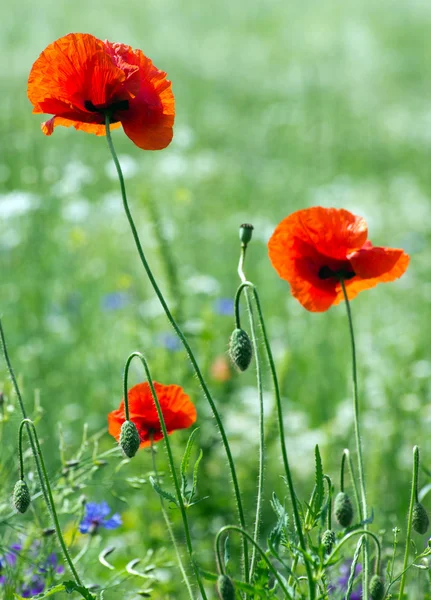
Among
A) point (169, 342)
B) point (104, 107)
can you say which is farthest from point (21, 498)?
point (169, 342)

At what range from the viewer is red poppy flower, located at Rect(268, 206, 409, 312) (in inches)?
57.0

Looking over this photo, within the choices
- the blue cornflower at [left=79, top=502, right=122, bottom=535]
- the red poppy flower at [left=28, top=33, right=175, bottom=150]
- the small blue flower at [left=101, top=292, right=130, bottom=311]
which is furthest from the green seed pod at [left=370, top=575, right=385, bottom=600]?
the small blue flower at [left=101, top=292, right=130, bottom=311]

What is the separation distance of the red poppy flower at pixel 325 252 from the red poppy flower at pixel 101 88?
281mm

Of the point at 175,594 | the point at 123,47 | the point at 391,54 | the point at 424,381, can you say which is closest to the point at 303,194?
the point at 424,381

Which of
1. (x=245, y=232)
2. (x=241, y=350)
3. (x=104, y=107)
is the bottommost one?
(x=241, y=350)

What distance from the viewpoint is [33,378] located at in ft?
11.5

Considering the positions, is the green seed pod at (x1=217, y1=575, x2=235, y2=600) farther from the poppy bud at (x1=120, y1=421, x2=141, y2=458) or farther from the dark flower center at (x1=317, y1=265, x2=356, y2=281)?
the dark flower center at (x1=317, y1=265, x2=356, y2=281)

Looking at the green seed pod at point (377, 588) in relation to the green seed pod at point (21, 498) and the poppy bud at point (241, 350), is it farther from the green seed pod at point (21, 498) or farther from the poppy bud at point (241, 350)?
the green seed pod at point (21, 498)

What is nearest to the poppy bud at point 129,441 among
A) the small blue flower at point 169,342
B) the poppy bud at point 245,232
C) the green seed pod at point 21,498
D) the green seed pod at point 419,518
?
the green seed pod at point 21,498

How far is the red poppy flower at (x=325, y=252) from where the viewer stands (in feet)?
4.75

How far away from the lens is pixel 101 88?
4.25ft

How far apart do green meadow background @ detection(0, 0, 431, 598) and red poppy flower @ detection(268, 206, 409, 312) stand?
41 cm

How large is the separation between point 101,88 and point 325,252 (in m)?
0.49

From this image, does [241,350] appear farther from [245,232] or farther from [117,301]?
[117,301]
